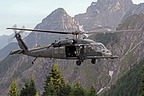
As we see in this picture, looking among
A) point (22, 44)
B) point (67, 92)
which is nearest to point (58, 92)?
point (67, 92)

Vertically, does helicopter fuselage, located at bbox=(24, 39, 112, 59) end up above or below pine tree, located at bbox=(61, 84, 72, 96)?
above

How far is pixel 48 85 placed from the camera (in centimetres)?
8894

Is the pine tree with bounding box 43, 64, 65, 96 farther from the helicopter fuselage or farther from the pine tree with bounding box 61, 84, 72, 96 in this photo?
the helicopter fuselage

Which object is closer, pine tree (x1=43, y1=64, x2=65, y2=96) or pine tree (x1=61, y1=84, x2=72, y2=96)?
pine tree (x1=43, y1=64, x2=65, y2=96)

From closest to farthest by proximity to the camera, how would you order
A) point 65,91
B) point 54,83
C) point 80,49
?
point 80,49
point 54,83
point 65,91

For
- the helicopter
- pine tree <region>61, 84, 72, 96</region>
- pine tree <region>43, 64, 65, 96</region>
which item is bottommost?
pine tree <region>61, 84, 72, 96</region>

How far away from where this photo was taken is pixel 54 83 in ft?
295

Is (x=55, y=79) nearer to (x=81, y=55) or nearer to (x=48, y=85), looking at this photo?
(x=48, y=85)

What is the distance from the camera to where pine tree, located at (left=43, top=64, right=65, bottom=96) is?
290 ft

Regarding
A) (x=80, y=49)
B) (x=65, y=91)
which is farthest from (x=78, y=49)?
(x=65, y=91)

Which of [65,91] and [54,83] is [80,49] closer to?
[54,83]

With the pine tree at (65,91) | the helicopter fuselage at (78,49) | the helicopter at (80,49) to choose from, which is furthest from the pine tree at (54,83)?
the helicopter at (80,49)

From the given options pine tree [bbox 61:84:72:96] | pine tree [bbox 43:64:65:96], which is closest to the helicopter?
pine tree [bbox 43:64:65:96]

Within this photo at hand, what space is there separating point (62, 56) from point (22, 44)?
7.92m
